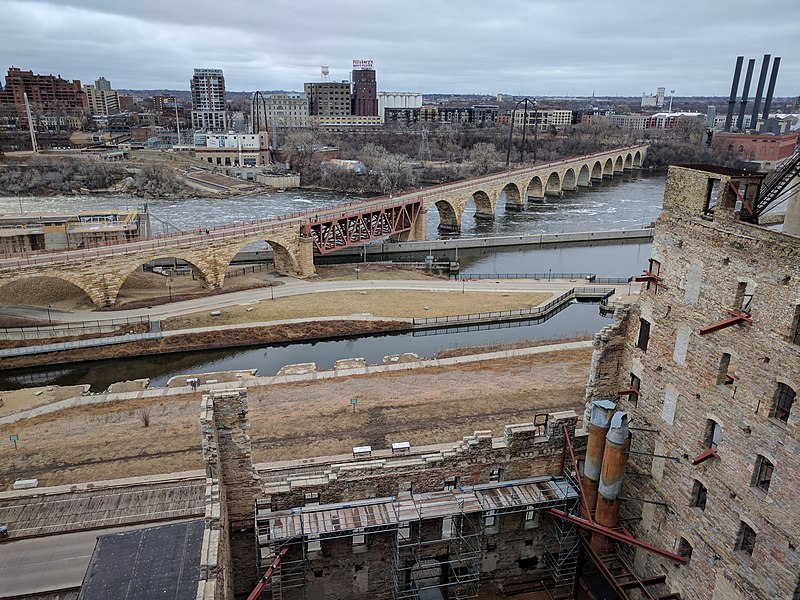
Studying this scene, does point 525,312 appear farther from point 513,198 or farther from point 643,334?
point 513,198

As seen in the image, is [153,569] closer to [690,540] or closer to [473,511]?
[473,511]

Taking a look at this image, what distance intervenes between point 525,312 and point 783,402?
135 feet

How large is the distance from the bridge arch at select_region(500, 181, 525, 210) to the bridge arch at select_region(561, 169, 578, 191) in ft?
101

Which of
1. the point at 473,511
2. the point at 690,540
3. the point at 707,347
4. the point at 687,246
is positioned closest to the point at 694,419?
the point at 707,347

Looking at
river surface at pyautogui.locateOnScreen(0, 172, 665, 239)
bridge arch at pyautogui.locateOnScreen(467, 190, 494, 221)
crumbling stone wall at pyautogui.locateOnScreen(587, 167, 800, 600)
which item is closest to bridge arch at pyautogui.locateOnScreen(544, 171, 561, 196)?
river surface at pyautogui.locateOnScreen(0, 172, 665, 239)

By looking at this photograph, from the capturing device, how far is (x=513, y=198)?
398 ft

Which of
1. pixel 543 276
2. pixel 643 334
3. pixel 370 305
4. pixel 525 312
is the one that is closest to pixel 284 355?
pixel 370 305

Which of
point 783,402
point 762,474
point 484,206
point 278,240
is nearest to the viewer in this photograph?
point 783,402

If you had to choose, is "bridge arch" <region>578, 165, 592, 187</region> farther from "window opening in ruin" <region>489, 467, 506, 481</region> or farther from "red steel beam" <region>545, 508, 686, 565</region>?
"red steel beam" <region>545, 508, 686, 565</region>

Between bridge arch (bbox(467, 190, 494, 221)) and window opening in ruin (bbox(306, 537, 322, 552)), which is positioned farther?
bridge arch (bbox(467, 190, 494, 221))

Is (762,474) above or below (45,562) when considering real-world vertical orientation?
above

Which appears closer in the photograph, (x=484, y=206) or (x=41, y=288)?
(x=41, y=288)

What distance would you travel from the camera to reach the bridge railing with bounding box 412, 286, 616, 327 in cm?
5280

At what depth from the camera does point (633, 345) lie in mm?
20484
